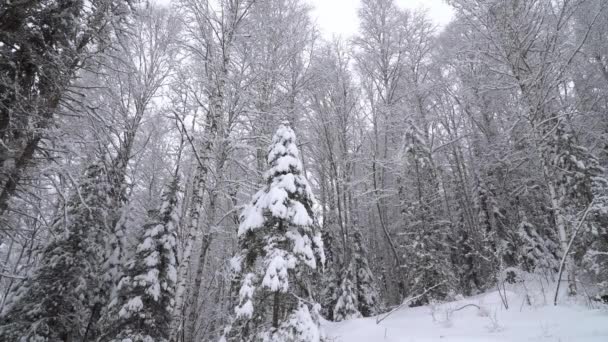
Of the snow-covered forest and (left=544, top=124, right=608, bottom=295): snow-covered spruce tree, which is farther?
(left=544, top=124, right=608, bottom=295): snow-covered spruce tree

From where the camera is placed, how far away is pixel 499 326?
5.64 metres

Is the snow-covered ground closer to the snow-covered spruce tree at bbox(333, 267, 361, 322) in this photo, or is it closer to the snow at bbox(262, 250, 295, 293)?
the snow at bbox(262, 250, 295, 293)

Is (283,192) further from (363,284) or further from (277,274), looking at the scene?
(363,284)

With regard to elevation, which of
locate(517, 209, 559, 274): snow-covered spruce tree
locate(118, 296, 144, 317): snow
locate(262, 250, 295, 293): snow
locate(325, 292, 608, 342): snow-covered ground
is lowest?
locate(325, 292, 608, 342): snow-covered ground

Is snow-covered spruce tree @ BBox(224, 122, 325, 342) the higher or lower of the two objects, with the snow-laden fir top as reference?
lower

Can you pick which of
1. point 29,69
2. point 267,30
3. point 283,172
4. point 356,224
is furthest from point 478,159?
point 29,69

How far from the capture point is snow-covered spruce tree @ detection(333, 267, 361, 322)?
11.5 metres

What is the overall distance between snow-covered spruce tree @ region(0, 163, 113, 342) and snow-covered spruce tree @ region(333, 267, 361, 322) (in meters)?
8.38

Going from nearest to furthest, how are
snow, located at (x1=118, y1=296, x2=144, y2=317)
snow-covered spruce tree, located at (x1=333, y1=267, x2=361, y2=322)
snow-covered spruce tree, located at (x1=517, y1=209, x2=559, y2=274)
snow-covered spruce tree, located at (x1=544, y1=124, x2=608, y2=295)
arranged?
snow, located at (x1=118, y1=296, x2=144, y2=317), snow-covered spruce tree, located at (x1=544, y1=124, x2=608, y2=295), snow-covered spruce tree, located at (x1=333, y1=267, x2=361, y2=322), snow-covered spruce tree, located at (x1=517, y1=209, x2=559, y2=274)

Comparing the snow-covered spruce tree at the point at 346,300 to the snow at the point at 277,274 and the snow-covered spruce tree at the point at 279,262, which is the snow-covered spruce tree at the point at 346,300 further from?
the snow at the point at 277,274

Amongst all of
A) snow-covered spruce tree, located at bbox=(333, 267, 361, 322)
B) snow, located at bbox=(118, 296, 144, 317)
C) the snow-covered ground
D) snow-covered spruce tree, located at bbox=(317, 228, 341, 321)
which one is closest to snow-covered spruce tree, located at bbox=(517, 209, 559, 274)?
the snow-covered ground

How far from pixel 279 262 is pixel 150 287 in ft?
18.6

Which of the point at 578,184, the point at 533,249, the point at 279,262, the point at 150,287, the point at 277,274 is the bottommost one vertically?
the point at 150,287

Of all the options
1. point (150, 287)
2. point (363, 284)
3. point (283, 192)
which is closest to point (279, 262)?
point (283, 192)
